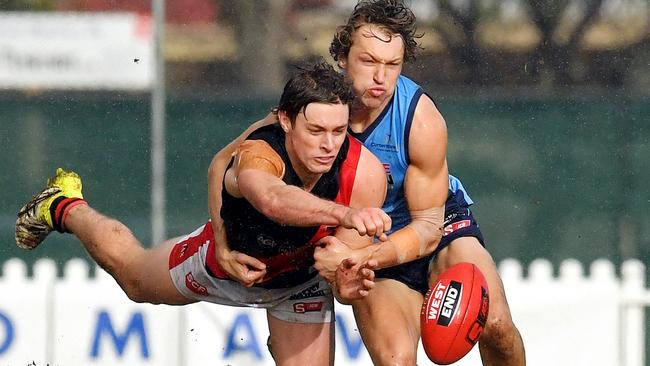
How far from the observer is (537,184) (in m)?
9.27

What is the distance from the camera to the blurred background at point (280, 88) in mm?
9219

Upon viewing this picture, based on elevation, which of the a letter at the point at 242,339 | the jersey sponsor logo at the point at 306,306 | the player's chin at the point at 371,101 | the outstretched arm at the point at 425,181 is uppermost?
the player's chin at the point at 371,101

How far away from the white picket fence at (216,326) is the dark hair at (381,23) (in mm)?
2779

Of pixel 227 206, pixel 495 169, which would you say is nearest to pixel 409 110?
pixel 227 206

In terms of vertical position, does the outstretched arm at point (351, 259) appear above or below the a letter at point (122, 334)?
above

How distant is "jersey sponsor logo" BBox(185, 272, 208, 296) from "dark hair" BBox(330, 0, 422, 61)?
3.93ft

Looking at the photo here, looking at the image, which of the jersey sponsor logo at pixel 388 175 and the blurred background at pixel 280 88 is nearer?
the jersey sponsor logo at pixel 388 175

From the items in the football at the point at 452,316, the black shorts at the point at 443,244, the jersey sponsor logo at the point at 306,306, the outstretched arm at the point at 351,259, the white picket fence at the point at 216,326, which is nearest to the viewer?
the outstretched arm at the point at 351,259

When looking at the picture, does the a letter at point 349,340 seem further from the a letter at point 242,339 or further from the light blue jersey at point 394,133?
the light blue jersey at point 394,133

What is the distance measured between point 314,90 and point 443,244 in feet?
4.25

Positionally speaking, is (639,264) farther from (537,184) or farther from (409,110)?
(409,110)

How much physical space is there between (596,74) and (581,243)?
4.33ft

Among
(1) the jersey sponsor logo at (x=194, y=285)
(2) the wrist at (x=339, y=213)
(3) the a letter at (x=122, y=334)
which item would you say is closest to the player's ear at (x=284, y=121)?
(2) the wrist at (x=339, y=213)

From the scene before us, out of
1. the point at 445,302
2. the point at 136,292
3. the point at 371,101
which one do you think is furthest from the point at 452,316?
the point at 136,292
